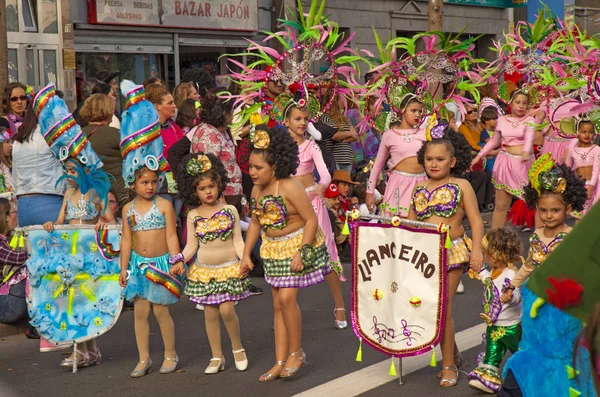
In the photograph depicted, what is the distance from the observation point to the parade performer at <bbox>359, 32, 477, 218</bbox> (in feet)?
29.7

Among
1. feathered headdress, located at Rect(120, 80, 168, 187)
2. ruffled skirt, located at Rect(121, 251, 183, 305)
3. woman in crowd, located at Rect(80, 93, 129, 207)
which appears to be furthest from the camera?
woman in crowd, located at Rect(80, 93, 129, 207)

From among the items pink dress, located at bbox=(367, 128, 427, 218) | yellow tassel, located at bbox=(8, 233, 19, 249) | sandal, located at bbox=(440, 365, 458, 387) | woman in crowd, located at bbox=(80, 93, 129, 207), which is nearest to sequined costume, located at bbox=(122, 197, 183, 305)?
yellow tassel, located at bbox=(8, 233, 19, 249)

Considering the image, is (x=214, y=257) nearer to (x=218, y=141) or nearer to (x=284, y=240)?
(x=284, y=240)

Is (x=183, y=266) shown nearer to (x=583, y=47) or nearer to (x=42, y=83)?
(x=583, y=47)

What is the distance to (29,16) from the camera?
16.2m

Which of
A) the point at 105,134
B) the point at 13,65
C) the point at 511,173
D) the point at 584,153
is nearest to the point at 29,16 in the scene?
the point at 13,65

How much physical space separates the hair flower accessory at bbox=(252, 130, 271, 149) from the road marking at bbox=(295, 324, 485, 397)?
1586 millimetres

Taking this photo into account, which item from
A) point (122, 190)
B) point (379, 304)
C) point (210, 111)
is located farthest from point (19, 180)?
point (379, 304)

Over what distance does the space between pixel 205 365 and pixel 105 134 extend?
9.64ft

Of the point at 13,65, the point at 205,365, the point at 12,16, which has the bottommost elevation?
the point at 205,365

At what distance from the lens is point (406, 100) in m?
9.04

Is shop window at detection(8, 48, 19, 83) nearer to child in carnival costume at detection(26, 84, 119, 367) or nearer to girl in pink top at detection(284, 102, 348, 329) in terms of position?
child in carnival costume at detection(26, 84, 119, 367)

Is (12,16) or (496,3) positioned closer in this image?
(12,16)

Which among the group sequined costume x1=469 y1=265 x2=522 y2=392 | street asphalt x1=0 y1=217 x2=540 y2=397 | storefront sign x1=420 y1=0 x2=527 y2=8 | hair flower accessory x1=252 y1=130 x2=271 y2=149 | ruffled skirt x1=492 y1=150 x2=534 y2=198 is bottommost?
street asphalt x1=0 y1=217 x2=540 y2=397
